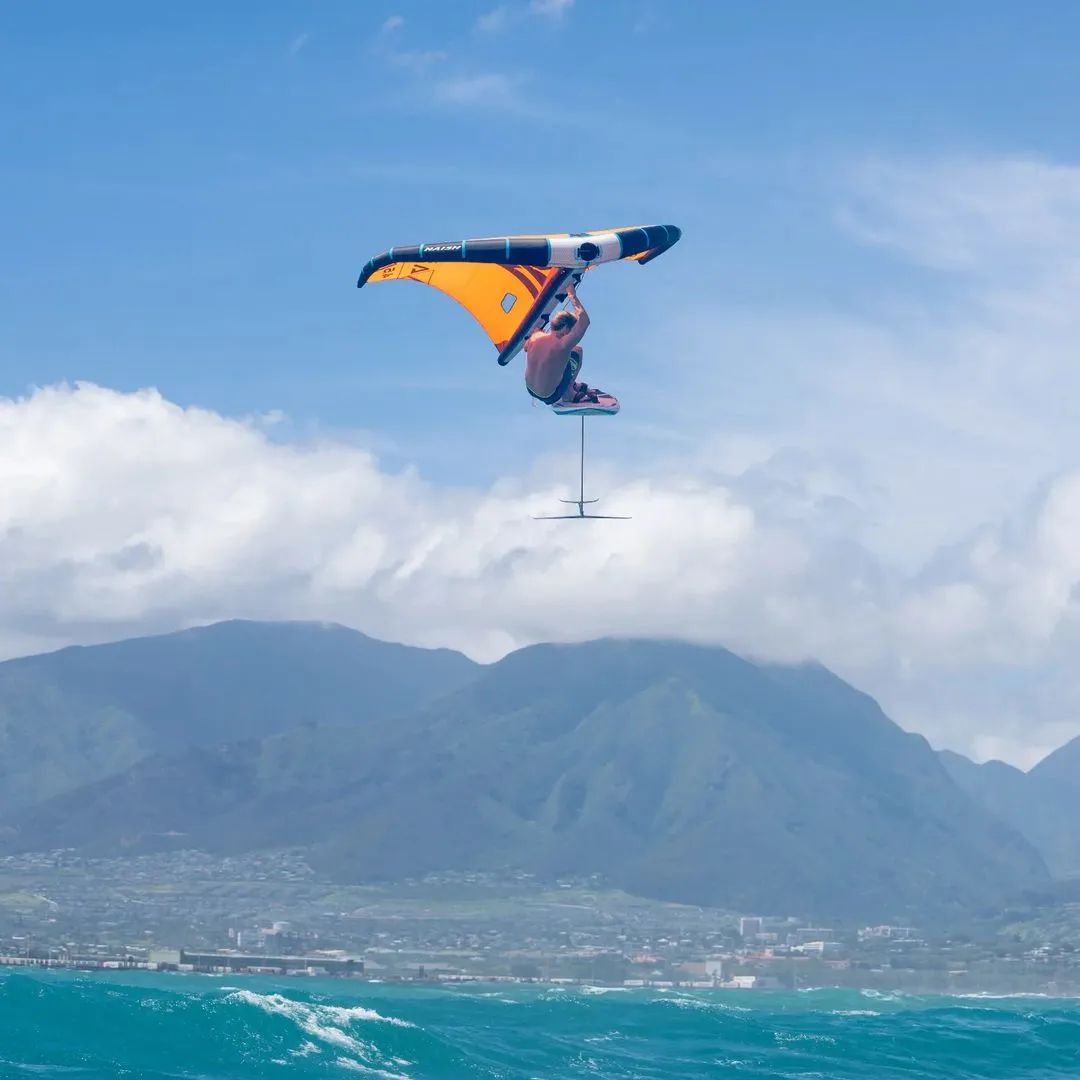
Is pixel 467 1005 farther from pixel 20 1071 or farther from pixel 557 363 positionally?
pixel 557 363

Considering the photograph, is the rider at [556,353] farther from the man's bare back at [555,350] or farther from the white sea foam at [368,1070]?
the white sea foam at [368,1070]

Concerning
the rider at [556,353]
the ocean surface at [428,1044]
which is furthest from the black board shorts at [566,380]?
the ocean surface at [428,1044]

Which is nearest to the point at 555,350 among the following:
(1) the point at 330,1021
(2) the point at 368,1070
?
(2) the point at 368,1070

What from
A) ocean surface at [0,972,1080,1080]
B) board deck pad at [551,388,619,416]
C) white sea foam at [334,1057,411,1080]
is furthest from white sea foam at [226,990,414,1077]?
board deck pad at [551,388,619,416]

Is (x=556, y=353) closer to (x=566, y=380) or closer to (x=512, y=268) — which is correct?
(x=566, y=380)

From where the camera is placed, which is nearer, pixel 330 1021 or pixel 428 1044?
pixel 428 1044

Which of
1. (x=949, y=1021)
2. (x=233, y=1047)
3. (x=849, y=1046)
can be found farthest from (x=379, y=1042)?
(x=949, y=1021)

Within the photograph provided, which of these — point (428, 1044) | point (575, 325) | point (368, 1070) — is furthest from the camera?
point (428, 1044)
